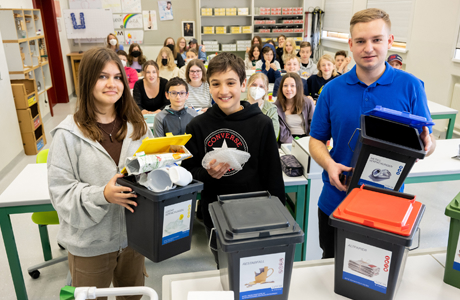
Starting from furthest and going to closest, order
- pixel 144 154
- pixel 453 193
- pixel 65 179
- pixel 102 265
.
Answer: pixel 453 193, pixel 102 265, pixel 65 179, pixel 144 154

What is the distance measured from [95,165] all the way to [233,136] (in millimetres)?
589

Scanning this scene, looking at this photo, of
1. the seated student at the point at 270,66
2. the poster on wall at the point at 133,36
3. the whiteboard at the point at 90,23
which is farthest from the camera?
the poster on wall at the point at 133,36

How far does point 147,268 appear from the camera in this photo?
8.17 feet

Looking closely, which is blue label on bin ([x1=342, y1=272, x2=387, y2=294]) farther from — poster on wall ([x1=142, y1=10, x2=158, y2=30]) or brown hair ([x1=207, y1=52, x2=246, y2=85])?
poster on wall ([x1=142, y1=10, x2=158, y2=30])

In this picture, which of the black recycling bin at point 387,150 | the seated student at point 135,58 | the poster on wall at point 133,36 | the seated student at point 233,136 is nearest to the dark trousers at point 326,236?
the seated student at point 233,136

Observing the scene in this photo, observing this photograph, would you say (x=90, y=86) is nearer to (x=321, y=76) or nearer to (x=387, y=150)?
(x=387, y=150)

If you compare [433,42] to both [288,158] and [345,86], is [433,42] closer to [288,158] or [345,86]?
[288,158]

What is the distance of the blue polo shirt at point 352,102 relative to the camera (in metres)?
1.41

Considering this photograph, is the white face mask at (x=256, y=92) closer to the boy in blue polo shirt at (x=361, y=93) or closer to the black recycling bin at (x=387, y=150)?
the boy in blue polo shirt at (x=361, y=93)

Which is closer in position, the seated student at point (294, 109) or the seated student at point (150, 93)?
the seated student at point (294, 109)

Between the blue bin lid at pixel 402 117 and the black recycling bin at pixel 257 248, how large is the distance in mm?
503

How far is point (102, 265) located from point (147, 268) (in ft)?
3.54

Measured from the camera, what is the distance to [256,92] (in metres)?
3.32

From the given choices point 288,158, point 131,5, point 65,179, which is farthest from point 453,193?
point 131,5
